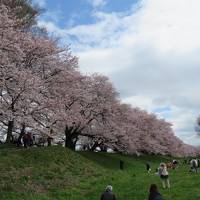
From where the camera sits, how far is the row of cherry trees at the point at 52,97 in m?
31.1

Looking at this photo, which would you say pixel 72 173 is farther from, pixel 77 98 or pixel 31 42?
pixel 77 98

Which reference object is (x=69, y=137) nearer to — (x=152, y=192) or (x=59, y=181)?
(x=59, y=181)

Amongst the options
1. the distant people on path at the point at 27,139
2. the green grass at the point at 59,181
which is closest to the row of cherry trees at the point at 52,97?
the distant people on path at the point at 27,139

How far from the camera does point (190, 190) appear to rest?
1028 inches

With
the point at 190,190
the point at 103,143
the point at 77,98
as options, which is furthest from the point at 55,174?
the point at 103,143

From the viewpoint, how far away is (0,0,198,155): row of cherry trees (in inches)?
1223

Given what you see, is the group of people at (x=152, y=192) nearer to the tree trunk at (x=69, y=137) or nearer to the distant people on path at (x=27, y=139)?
the distant people on path at (x=27, y=139)

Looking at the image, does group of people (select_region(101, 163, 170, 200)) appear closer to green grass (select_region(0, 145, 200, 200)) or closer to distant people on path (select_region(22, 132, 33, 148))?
green grass (select_region(0, 145, 200, 200))

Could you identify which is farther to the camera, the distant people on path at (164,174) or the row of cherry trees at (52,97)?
the row of cherry trees at (52,97)

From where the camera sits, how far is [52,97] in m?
40.7

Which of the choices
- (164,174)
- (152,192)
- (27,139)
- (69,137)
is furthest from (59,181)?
(69,137)

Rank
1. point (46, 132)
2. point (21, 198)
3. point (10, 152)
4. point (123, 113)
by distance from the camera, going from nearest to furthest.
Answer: point (21, 198), point (10, 152), point (46, 132), point (123, 113)

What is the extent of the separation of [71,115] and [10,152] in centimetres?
1719

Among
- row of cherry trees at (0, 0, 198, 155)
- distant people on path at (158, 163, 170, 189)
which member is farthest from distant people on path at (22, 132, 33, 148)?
distant people on path at (158, 163, 170, 189)
